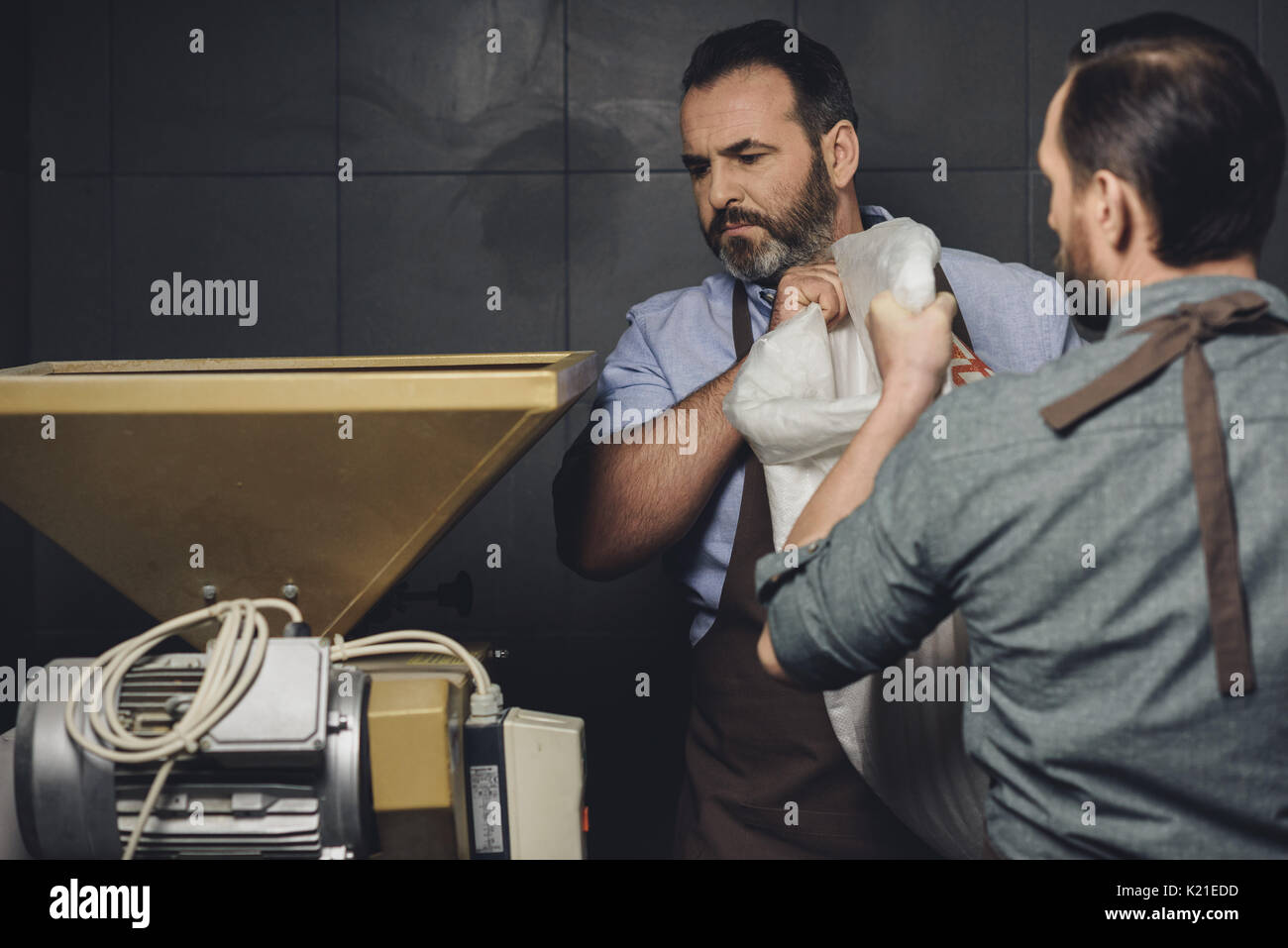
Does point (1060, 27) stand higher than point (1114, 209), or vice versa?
point (1060, 27)

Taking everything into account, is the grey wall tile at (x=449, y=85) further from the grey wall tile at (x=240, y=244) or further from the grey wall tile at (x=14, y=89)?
the grey wall tile at (x=14, y=89)

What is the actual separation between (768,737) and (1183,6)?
2.13 m

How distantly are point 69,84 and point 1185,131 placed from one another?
2.63m

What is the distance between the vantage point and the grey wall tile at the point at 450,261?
8.65ft

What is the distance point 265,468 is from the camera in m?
1.02

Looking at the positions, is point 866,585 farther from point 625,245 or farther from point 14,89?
point 14,89

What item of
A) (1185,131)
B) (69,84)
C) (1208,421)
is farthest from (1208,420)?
(69,84)


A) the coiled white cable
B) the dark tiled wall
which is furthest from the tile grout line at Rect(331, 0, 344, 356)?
the coiled white cable

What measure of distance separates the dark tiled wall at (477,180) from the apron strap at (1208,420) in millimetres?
1857

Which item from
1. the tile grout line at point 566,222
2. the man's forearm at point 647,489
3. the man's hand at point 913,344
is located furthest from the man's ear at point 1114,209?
the tile grout line at point 566,222

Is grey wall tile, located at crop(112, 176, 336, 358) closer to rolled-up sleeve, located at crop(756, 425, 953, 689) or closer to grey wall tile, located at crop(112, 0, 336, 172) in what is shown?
grey wall tile, located at crop(112, 0, 336, 172)

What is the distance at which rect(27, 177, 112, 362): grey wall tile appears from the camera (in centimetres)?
265

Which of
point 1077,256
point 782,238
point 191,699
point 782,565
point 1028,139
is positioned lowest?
point 191,699
